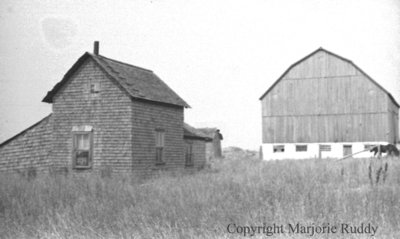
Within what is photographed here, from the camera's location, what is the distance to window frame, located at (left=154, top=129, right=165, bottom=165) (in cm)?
2233

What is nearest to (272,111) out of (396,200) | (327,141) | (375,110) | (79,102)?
(327,141)

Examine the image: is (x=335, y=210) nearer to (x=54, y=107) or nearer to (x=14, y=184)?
(x=14, y=184)

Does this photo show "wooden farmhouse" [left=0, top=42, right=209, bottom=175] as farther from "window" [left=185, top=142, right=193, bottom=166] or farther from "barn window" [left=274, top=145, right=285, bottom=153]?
"barn window" [left=274, top=145, right=285, bottom=153]

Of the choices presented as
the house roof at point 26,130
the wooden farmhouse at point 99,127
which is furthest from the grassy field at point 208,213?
the house roof at point 26,130

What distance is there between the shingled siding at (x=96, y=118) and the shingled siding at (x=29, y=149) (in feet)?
2.24

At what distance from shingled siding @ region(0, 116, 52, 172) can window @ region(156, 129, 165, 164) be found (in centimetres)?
478

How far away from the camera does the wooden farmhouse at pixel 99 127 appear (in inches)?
808

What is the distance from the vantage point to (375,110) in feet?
123

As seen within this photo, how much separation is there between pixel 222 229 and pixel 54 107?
15541 mm

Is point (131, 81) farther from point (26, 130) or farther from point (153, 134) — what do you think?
point (26, 130)

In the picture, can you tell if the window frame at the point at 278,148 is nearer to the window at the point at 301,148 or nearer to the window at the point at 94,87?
the window at the point at 301,148

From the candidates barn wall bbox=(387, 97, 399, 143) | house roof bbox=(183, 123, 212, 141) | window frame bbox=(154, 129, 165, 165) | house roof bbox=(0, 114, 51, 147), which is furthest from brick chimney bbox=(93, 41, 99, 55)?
barn wall bbox=(387, 97, 399, 143)

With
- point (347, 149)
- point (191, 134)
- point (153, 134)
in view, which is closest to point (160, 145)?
point (153, 134)

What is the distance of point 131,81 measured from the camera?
71.5 ft
